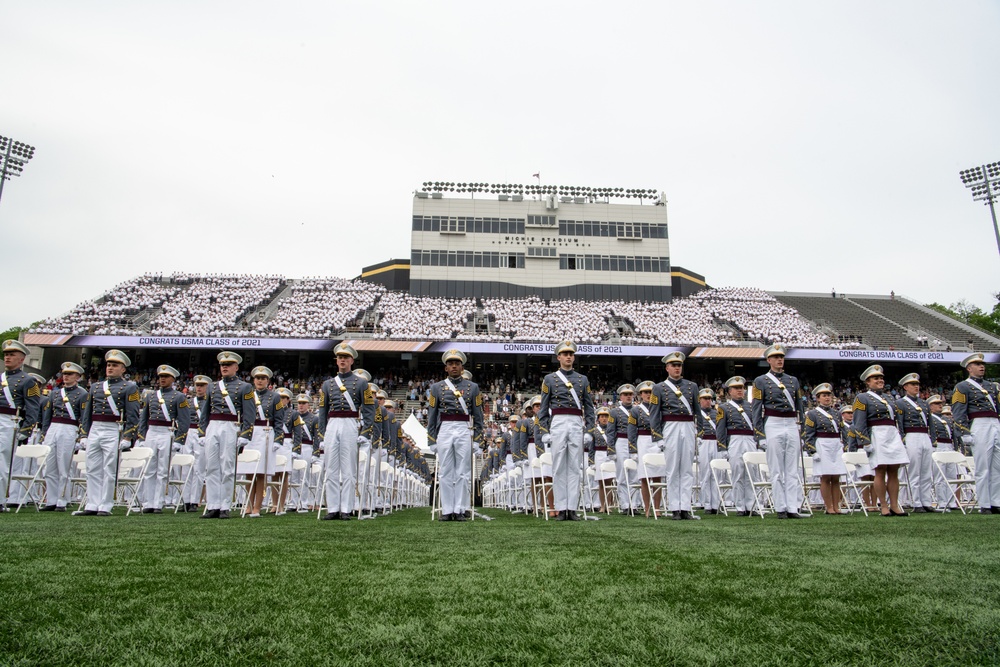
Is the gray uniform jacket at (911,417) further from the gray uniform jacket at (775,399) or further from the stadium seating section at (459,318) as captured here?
the stadium seating section at (459,318)

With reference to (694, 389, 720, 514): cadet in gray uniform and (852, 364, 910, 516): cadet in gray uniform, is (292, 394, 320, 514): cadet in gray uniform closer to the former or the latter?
(694, 389, 720, 514): cadet in gray uniform

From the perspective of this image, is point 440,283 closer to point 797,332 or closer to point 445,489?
point 797,332

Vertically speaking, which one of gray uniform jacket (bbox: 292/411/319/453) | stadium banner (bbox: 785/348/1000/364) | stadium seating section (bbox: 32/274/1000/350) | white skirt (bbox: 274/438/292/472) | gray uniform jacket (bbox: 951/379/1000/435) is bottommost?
white skirt (bbox: 274/438/292/472)

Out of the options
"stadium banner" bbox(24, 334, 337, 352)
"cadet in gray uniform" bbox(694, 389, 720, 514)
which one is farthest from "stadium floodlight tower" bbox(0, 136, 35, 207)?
"cadet in gray uniform" bbox(694, 389, 720, 514)

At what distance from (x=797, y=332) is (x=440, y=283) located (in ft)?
80.6

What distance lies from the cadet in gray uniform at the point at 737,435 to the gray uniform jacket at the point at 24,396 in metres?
11.6

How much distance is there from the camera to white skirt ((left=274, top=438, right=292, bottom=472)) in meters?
12.2

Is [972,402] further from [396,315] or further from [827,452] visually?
[396,315]

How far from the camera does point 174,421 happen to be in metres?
12.9

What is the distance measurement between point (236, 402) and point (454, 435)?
3.56 m

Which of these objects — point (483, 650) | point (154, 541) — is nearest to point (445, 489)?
point (154, 541)

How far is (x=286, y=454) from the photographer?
1304 cm

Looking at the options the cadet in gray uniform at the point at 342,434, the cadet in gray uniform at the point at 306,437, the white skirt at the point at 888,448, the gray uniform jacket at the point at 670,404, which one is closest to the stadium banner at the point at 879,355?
the white skirt at the point at 888,448

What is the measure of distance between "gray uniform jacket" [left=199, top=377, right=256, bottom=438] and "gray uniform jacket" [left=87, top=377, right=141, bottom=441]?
1.18 meters
